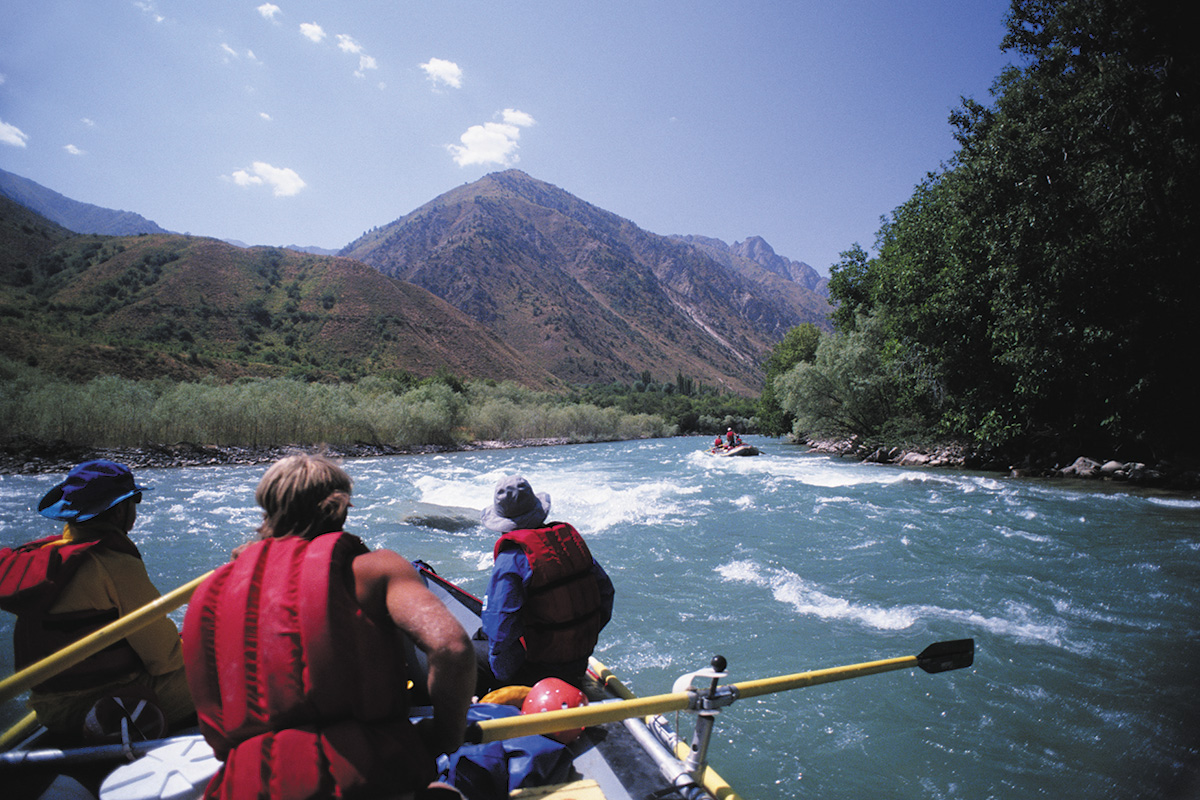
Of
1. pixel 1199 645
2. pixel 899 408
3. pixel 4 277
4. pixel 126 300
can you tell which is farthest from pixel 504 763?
pixel 4 277

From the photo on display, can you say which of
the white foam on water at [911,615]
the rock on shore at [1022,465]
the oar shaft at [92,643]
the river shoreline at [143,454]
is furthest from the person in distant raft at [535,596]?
the rock on shore at [1022,465]

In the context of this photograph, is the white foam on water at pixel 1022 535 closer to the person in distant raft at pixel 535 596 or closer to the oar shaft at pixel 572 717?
the person in distant raft at pixel 535 596

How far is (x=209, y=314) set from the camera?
215 ft

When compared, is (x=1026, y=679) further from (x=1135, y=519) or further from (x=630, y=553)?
(x=1135, y=519)

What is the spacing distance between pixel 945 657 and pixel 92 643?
4.74m

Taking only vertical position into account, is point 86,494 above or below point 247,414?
above

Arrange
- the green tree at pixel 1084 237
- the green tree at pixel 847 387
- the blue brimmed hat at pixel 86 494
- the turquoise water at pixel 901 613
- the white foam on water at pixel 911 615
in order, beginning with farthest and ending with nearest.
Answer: the green tree at pixel 847 387 < the green tree at pixel 1084 237 < the white foam on water at pixel 911 615 < the turquoise water at pixel 901 613 < the blue brimmed hat at pixel 86 494

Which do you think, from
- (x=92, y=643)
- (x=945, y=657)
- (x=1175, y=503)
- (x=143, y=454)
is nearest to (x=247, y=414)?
(x=143, y=454)

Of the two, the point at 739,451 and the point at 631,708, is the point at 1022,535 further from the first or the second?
the point at 739,451

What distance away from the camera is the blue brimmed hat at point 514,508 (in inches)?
140

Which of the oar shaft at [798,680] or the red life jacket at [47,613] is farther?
the oar shaft at [798,680]

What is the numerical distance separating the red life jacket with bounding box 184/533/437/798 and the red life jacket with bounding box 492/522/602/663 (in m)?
1.81

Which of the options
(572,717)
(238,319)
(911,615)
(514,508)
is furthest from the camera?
(238,319)

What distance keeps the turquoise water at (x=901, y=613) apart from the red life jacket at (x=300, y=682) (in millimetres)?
3920
